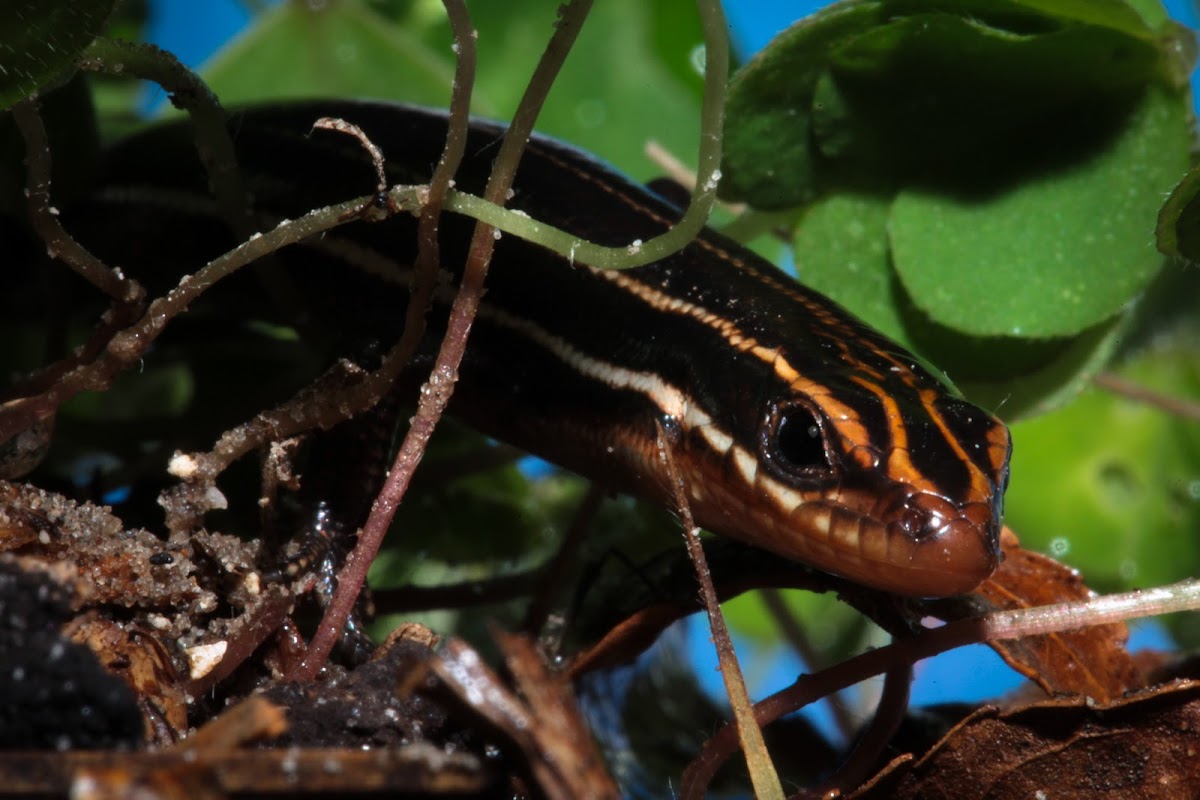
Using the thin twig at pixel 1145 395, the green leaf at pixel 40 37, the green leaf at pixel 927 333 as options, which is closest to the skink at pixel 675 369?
the green leaf at pixel 927 333

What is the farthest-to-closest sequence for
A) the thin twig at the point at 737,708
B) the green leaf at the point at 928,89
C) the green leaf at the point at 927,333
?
the green leaf at the point at 927,333, the green leaf at the point at 928,89, the thin twig at the point at 737,708

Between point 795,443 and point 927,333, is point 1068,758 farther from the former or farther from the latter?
point 927,333

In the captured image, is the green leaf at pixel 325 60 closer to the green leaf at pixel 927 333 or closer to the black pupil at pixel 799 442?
the green leaf at pixel 927 333

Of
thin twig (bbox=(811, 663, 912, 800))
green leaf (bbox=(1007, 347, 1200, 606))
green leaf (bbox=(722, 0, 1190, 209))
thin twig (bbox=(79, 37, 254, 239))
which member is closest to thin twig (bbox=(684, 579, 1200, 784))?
thin twig (bbox=(811, 663, 912, 800))

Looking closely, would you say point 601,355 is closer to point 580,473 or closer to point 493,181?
point 580,473

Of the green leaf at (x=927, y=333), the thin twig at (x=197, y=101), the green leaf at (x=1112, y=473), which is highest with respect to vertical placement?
the green leaf at (x=1112, y=473)

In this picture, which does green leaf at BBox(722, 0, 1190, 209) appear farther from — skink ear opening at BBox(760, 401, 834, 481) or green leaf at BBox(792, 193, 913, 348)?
skink ear opening at BBox(760, 401, 834, 481)

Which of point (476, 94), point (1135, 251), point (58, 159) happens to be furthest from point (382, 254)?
point (476, 94)
